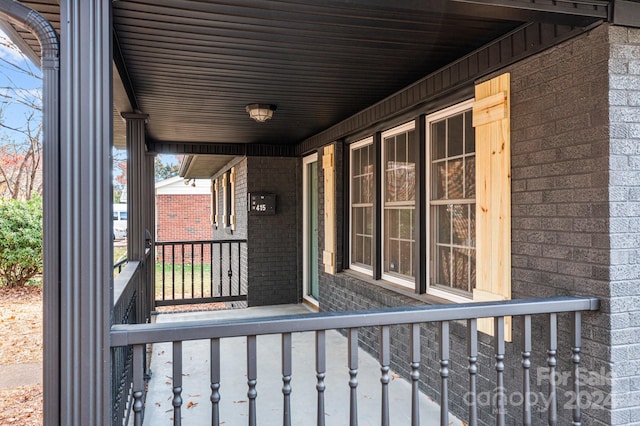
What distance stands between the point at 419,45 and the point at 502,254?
4.52ft

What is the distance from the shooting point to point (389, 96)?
164 inches

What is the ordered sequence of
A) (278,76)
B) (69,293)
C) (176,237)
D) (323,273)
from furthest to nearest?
1. (176,237)
2. (323,273)
3. (278,76)
4. (69,293)

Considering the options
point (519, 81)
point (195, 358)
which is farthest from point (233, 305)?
point (519, 81)

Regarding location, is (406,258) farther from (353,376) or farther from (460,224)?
(353,376)

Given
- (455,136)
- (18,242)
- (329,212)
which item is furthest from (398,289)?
(18,242)

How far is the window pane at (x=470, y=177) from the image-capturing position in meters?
3.25

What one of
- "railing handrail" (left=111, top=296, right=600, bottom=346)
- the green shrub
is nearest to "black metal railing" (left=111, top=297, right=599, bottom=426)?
"railing handrail" (left=111, top=296, right=600, bottom=346)

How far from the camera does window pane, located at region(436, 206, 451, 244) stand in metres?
3.58

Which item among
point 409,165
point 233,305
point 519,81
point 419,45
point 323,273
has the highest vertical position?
point 419,45

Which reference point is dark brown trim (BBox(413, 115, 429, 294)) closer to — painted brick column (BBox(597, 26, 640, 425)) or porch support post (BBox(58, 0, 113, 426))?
painted brick column (BBox(597, 26, 640, 425))

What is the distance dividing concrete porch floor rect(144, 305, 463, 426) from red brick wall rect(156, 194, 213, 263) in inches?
556

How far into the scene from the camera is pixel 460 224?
3.41m

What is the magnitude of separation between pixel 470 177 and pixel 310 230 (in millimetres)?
3971

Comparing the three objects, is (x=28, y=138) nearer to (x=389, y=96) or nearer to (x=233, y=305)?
(x=233, y=305)
